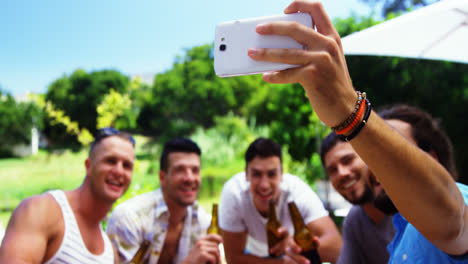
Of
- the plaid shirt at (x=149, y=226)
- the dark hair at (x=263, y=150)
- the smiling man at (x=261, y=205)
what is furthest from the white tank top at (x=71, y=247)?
the dark hair at (x=263, y=150)

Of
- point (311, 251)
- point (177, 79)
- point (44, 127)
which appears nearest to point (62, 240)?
point (311, 251)

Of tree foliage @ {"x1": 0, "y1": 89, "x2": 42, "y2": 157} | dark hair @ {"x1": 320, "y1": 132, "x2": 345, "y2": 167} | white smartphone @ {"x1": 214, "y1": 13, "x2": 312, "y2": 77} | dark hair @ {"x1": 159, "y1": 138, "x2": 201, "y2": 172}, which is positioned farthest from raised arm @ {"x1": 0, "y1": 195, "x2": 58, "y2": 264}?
tree foliage @ {"x1": 0, "y1": 89, "x2": 42, "y2": 157}

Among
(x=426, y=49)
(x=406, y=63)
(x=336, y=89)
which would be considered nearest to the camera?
(x=336, y=89)

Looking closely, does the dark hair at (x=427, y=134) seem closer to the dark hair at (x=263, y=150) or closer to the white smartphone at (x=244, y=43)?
the white smartphone at (x=244, y=43)

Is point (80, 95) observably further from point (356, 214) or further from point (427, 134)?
point (427, 134)

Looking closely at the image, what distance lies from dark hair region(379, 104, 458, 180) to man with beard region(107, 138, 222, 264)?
160cm

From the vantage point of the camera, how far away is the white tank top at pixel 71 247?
1572mm

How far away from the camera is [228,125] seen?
53.7 ft

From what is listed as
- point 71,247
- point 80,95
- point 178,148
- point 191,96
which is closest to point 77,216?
point 71,247

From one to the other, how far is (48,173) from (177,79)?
10.4 metres

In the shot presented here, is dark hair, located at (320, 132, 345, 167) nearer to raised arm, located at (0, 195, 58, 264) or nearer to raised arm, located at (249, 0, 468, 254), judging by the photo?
raised arm, located at (249, 0, 468, 254)

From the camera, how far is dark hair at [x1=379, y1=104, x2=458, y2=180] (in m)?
1.32

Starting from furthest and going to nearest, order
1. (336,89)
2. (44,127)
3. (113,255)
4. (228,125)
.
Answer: (228,125) < (44,127) < (113,255) < (336,89)

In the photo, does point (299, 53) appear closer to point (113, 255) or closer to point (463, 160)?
point (113, 255)
